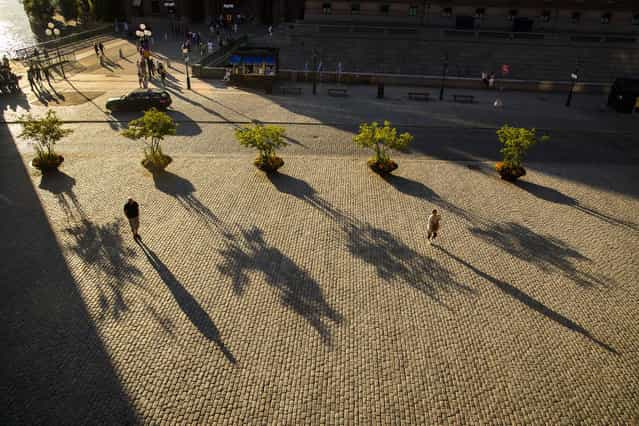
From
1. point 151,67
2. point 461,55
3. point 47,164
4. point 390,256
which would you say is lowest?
point 390,256

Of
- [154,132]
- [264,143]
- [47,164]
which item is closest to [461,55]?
[264,143]

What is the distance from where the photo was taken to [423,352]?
33.6ft

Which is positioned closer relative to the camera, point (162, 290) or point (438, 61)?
point (162, 290)

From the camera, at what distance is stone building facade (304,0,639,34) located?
150 feet

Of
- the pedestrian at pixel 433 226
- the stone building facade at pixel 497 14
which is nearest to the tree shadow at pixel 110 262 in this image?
the pedestrian at pixel 433 226

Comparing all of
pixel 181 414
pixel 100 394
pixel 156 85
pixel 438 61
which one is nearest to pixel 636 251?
pixel 181 414

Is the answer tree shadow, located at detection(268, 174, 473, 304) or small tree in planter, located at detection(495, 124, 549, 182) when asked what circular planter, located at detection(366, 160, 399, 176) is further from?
small tree in planter, located at detection(495, 124, 549, 182)

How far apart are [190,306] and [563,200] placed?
14.9 meters

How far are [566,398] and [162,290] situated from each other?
10188 mm

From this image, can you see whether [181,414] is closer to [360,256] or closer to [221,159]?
[360,256]

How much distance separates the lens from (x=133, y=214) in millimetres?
13461

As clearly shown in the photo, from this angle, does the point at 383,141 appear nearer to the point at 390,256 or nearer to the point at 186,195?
the point at 390,256

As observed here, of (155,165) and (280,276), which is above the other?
(155,165)

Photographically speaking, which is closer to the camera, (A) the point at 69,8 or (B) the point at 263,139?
(B) the point at 263,139
